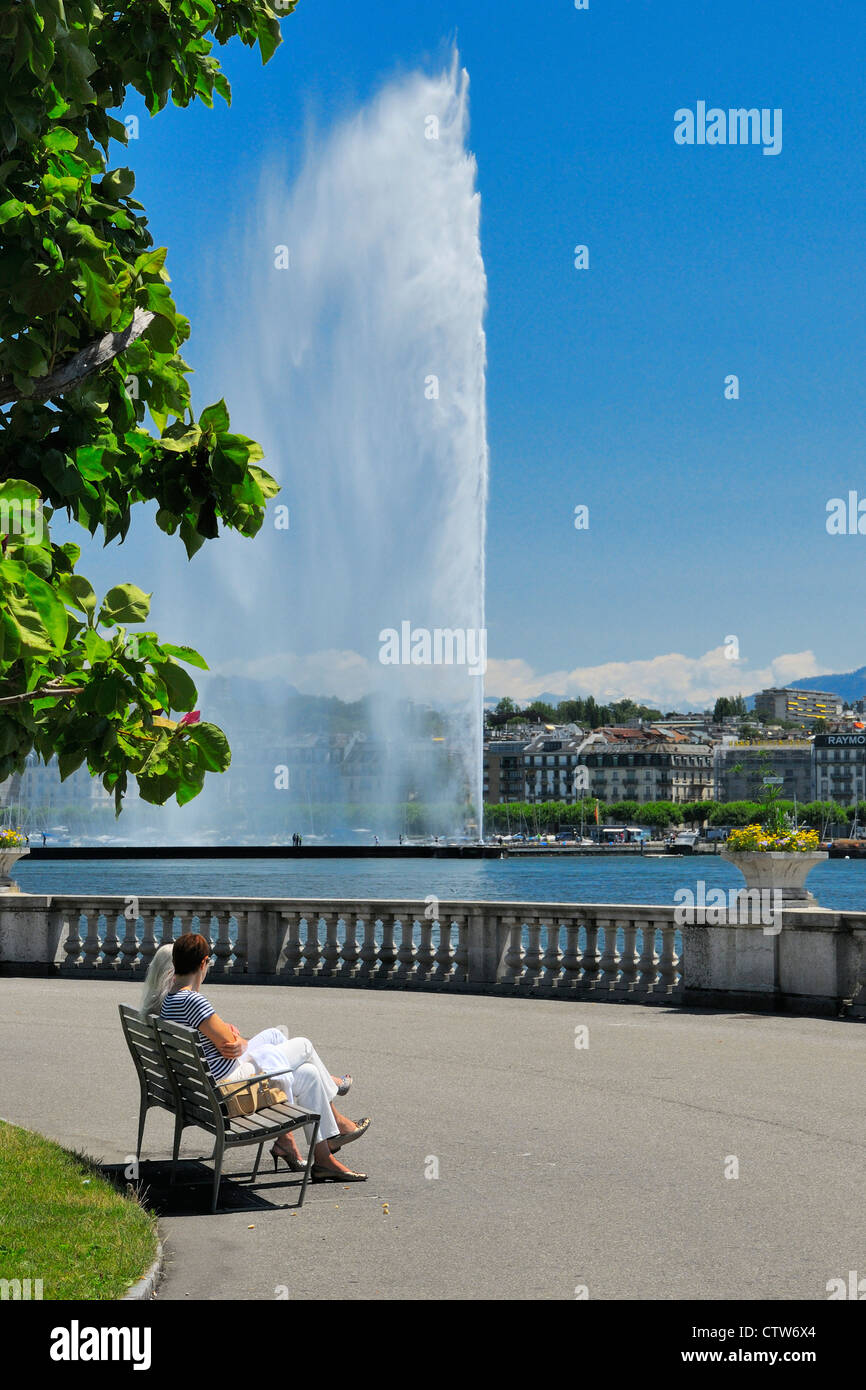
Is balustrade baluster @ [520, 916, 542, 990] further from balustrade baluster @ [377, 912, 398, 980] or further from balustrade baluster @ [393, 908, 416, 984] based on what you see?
balustrade baluster @ [377, 912, 398, 980]

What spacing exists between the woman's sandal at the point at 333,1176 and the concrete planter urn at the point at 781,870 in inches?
305

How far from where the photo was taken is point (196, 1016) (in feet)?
26.6

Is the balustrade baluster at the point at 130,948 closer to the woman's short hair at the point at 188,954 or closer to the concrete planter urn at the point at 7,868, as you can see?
the concrete planter urn at the point at 7,868

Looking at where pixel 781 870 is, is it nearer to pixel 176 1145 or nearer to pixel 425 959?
pixel 425 959

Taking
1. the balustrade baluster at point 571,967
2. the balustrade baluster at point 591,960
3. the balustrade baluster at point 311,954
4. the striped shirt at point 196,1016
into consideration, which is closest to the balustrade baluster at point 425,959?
the balustrade baluster at point 311,954

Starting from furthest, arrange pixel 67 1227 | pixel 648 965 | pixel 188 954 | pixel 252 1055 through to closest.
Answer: pixel 648 965
pixel 188 954
pixel 252 1055
pixel 67 1227

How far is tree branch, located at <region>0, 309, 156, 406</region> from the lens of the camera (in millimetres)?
5305

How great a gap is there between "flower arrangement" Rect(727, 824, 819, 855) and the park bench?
7.86 metres

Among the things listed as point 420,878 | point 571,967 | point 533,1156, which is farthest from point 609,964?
point 420,878

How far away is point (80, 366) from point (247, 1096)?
4.24m

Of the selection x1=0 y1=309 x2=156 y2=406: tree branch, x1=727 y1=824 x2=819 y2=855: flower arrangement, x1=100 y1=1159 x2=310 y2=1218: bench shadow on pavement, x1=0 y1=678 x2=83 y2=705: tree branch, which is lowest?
x1=100 y1=1159 x2=310 y2=1218: bench shadow on pavement

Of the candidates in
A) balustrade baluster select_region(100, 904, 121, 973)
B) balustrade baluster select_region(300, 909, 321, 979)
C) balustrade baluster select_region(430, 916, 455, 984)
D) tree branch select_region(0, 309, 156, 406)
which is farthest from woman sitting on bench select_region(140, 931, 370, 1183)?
balustrade baluster select_region(100, 904, 121, 973)

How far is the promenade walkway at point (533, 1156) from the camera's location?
6137 mm
